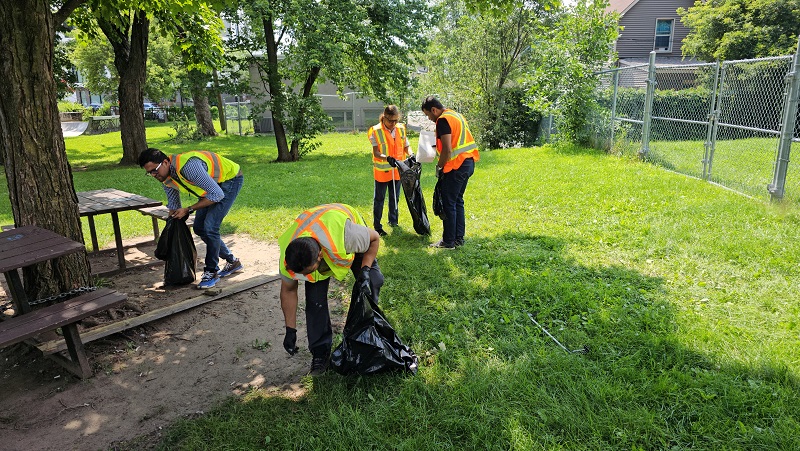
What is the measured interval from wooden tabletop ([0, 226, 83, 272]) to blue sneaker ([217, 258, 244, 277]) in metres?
1.77

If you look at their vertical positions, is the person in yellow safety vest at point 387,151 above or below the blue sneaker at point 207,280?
above

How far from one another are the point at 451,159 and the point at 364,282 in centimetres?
275

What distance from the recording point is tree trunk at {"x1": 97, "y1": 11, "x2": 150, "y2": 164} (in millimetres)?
13125

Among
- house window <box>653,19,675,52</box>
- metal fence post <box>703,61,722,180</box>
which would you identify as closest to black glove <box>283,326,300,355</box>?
metal fence post <box>703,61,722,180</box>

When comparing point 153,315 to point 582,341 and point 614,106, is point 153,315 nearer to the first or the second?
point 582,341

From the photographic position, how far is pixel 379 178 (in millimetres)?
6551

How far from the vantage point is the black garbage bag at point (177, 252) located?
5105 mm

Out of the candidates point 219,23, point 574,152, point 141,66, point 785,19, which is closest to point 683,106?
point 574,152

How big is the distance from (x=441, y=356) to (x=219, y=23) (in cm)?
825

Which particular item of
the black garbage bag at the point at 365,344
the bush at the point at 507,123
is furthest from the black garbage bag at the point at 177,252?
the bush at the point at 507,123

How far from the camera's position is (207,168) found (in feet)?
16.8

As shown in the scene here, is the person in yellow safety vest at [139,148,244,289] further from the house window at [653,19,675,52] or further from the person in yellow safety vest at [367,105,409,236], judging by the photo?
the house window at [653,19,675,52]

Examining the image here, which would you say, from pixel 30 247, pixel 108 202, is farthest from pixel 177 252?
pixel 30 247

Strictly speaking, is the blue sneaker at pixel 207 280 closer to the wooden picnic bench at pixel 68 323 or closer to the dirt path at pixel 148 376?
the dirt path at pixel 148 376
